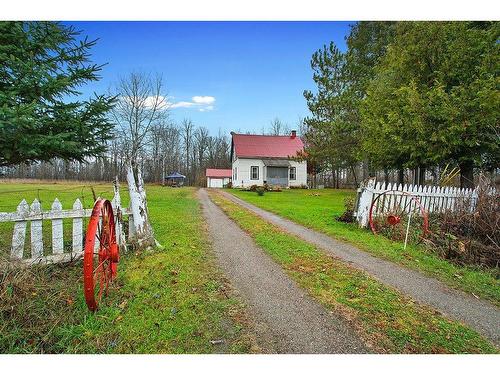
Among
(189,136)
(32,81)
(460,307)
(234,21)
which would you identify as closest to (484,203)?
(460,307)

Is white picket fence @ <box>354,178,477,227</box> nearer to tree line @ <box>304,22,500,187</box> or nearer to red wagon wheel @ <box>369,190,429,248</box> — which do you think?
red wagon wheel @ <box>369,190,429,248</box>

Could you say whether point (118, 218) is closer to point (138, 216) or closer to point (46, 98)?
point (138, 216)

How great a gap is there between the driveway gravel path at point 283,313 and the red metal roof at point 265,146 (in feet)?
Answer: 105

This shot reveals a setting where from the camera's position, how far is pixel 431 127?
11461 millimetres

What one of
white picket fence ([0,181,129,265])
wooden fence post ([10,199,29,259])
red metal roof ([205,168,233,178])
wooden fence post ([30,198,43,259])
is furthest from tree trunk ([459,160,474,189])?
red metal roof ([205,168,233,178])

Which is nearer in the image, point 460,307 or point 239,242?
point 460,307

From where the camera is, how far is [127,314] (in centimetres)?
297

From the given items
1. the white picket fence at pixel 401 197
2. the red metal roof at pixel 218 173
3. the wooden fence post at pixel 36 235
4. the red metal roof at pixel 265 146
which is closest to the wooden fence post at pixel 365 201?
the white picket fence at pixel 401 197

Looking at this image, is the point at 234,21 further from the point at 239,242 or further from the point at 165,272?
the point at 239,242

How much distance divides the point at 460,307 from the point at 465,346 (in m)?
1.00

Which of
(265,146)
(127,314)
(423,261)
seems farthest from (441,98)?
(265,146)

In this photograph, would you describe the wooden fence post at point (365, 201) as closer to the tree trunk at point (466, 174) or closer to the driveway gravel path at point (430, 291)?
the driveway gravel path at point (430, 291)

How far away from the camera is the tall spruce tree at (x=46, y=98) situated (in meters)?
4.70

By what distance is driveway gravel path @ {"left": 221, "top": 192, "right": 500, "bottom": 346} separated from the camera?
3.08 m
